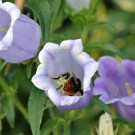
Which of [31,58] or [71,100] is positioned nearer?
[71,100]

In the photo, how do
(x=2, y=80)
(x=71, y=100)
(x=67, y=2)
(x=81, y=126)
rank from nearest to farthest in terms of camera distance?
(x=71, y=100) < (x=2, y=80) < (x=67, y=2) < (x=81, y=126)

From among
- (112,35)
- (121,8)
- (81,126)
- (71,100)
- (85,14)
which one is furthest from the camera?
(121,8)

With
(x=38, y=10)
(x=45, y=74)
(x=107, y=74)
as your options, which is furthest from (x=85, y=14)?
(x=45, y=74)

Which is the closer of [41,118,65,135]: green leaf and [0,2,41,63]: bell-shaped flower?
[0,2,41,63]: bell-shaped flower

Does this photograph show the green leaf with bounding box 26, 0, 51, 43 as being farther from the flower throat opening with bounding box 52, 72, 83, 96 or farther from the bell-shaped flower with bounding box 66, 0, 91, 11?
the bell-shaped flower with bounding box 66, 0, 91, 11

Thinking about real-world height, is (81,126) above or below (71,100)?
below

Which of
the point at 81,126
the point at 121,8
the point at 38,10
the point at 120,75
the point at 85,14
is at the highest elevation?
the point at 38,10

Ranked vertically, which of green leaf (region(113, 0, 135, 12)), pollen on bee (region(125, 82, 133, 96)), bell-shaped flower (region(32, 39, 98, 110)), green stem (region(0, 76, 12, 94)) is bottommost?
green leaf (region(113, 0, 135, 12))

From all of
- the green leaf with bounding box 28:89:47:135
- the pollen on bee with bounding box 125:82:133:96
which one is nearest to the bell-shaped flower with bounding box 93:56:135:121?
the pollen on bee with bounding box 125:82:133:96

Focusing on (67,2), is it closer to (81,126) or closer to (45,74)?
(45,74)
